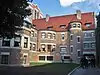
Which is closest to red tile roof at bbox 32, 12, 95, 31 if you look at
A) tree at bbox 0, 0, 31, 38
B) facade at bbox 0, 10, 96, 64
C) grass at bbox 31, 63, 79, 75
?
facade at bbox 0, 10, 96, 64

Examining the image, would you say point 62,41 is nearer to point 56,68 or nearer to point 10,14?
point 56,68

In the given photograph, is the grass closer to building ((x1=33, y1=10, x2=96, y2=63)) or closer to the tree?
the tree

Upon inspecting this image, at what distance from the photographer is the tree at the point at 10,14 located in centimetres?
1285

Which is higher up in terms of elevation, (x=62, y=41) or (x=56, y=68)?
(x=62, y=41)

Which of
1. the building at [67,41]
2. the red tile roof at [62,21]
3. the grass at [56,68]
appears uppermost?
the red tile roof at [62,21]

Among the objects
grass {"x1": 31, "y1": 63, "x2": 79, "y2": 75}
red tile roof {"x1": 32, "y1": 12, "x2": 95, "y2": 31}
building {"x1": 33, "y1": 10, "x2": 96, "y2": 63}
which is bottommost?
grass {"x1": 31, "y1": 63, "x2": 79, "y2": 75}

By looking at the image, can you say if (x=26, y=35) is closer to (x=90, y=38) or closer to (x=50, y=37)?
(x=50, y=37)

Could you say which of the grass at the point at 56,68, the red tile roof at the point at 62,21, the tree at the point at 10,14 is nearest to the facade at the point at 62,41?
the red tile roof at the point at 62,21

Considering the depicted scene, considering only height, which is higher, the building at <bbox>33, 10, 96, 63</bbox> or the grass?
the building at <bbox>33, 10, 96, 63</bbox>

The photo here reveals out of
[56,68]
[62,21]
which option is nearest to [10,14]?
[56,68]

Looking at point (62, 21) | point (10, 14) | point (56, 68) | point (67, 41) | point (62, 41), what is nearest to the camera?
point (10, 14)

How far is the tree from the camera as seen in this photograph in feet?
42.2

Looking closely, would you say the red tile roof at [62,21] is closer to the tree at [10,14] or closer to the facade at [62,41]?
the facade at [62,41]

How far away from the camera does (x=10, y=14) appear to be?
14516 millimetres
